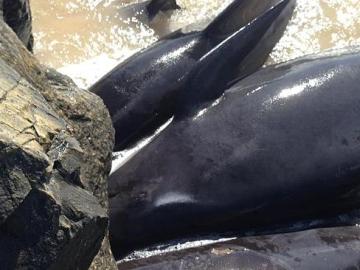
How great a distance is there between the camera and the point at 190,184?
147 inches

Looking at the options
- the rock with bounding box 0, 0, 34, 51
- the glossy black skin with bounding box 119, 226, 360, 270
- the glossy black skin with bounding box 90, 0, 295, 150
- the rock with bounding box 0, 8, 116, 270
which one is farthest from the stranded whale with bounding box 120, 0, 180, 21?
the rock with bounding box 0, 8, 116, 270

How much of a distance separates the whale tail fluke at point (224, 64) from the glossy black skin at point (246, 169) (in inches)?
4.7

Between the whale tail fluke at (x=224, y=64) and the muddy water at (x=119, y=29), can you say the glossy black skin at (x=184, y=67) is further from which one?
the muddy water at (x=119, y=29)

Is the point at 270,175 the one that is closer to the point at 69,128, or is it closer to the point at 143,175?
the point at 143,175

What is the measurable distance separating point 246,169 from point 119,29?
7.00ft

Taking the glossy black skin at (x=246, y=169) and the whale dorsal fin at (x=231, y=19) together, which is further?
the whale dorsal fin at (x=231, y=19)

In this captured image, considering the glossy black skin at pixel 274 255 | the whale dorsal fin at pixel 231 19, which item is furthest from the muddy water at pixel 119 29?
the glossy black skin at pixel 274 255

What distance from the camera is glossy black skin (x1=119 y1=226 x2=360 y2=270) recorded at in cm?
332

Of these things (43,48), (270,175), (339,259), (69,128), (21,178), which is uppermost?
(21,178)

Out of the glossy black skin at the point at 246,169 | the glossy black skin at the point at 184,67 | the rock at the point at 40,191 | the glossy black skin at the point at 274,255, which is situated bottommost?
the glossy black skin at the point at 274,255

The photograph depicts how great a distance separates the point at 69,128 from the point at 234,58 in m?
1.44

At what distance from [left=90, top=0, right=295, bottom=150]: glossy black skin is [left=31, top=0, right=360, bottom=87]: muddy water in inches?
18.5

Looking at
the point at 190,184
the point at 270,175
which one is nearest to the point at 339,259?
the point at 270,175

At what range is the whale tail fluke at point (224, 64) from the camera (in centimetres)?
405
